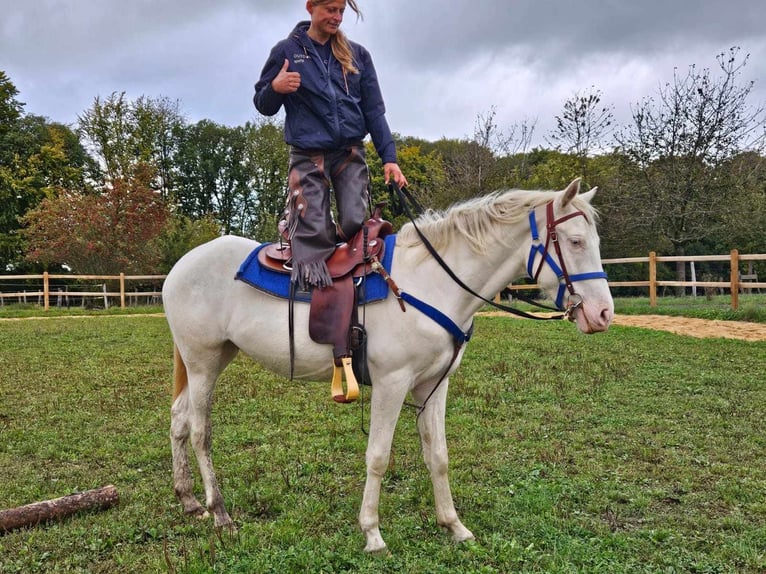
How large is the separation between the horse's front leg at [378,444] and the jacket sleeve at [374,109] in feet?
5.15

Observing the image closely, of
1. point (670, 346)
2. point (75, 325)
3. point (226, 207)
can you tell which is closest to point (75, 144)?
point (226, 207)

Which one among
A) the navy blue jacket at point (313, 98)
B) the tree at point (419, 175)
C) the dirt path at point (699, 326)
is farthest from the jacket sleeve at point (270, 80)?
the tree at point (419, 175)

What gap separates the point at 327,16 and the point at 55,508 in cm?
370

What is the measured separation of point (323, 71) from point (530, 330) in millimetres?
11196

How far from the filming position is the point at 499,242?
132 inches

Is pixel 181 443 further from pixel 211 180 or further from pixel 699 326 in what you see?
pixel 211 180

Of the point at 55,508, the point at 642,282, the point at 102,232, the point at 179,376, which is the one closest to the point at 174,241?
the point at 102,232

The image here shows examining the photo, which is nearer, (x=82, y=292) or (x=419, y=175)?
(x=82, y=292)

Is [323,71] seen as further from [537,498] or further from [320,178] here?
[537,498]

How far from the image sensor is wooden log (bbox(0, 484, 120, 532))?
358 centimetres

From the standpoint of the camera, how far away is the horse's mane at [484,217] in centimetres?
330

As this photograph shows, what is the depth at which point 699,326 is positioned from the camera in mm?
Answer: 13305

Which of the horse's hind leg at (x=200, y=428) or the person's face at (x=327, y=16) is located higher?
the person's face at (x=327, y=16)

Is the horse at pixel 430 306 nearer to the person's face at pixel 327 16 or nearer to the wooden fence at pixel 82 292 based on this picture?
the person's face at pixel 327 16
